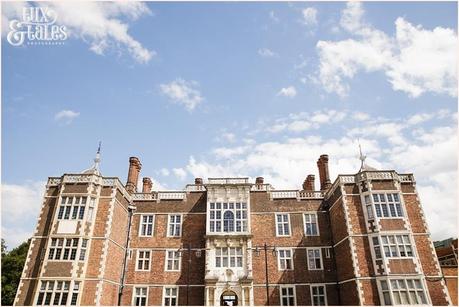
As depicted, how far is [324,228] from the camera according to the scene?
982 inches

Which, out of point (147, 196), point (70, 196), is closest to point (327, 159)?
point (147, 196)

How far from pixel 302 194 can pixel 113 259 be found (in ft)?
A: 52.5

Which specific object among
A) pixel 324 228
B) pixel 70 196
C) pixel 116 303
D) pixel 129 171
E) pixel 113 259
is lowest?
pixel 116 303

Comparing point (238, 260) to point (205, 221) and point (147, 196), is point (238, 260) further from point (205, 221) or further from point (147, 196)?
point (147, 196)

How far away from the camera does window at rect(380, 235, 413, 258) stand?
19.9m

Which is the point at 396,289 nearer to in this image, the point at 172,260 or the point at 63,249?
the point at 172,260

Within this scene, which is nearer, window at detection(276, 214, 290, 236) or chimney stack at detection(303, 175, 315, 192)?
window at detection(276, 214, 290, 236)

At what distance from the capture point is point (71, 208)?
71.4 ft

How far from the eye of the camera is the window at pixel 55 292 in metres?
19.2

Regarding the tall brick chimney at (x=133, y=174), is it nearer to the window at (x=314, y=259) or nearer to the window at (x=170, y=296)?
the window at (x=170, y=296)

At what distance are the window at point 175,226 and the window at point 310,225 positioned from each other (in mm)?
10436

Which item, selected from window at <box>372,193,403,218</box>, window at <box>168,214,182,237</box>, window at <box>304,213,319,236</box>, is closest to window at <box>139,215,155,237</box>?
window at <box>168,214,182,237</box>

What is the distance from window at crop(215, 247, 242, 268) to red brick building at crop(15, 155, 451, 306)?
8 cm

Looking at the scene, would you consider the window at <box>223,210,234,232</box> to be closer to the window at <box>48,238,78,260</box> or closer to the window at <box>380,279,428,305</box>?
the window at <box>48,238,78,260</box>
